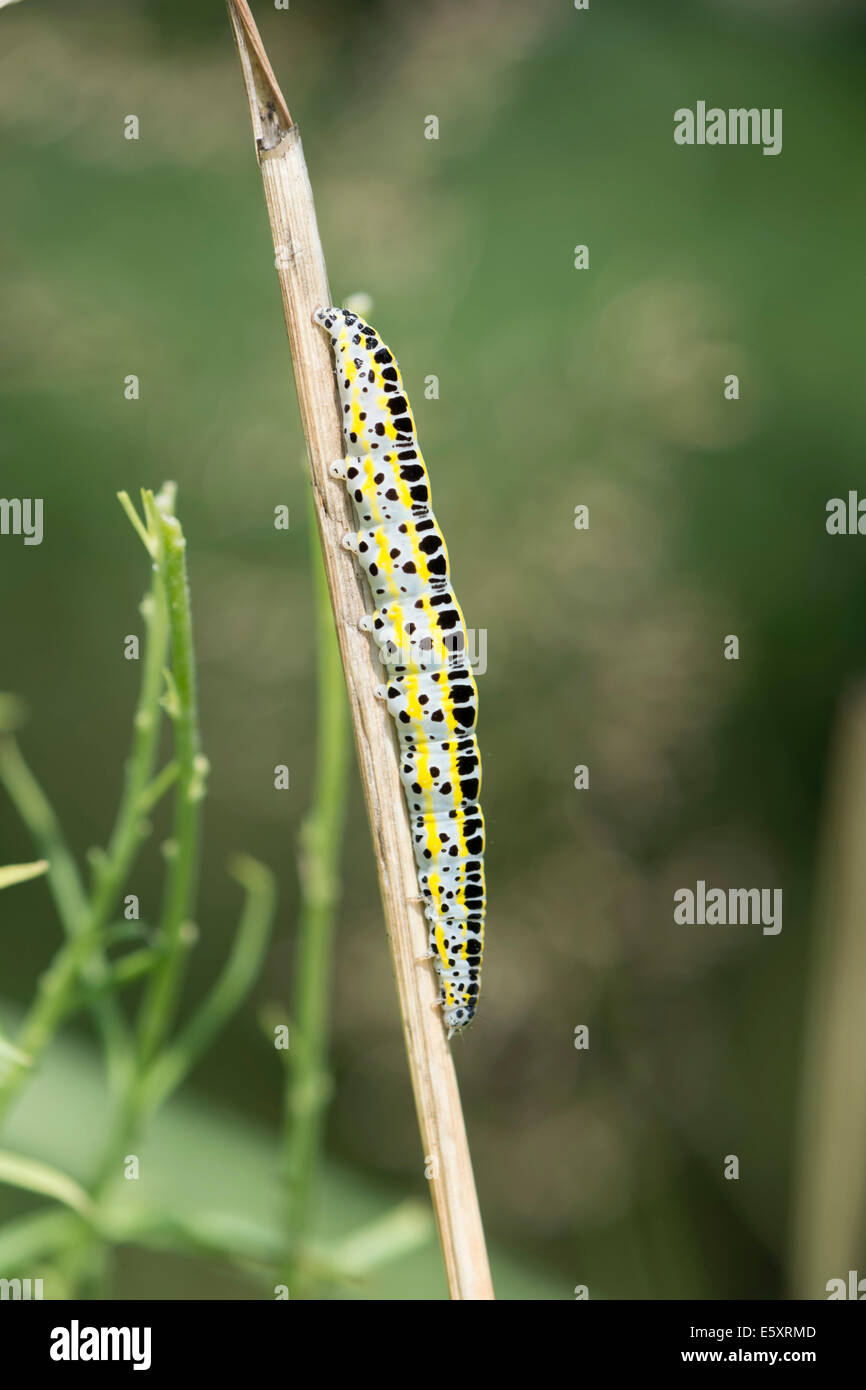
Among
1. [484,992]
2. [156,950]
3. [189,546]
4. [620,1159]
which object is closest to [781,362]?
[189,546]

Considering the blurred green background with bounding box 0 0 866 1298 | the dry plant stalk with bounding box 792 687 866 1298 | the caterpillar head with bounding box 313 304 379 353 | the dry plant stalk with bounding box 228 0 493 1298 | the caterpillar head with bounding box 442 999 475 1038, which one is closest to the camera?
the dry plant stalk with bounding box 228 0 493 1298

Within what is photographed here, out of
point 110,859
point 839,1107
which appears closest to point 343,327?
point 110,859

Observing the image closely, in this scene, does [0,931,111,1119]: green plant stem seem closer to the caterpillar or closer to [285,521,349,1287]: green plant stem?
[285,521,349,1287]: green plant stem

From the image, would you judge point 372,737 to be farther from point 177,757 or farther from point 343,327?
point 343,327

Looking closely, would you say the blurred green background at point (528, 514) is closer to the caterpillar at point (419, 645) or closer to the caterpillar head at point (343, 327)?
the caterpillar at point (419, 645)

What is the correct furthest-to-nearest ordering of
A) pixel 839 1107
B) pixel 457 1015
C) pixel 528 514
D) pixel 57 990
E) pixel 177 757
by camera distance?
1. pixel 528 514
2. pixel 839 1107
3. pixel 457 1015
4. pixel 57 990
5. pixel 177 757

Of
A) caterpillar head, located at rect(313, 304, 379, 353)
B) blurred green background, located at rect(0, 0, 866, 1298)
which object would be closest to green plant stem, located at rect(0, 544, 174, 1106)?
caterpillar head, located at rect(313, 304, 379, 353)

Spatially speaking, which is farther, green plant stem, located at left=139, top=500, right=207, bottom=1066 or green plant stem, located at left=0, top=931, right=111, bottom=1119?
green plant stem, located at left=0, top=931, right=111, bottom=1119
